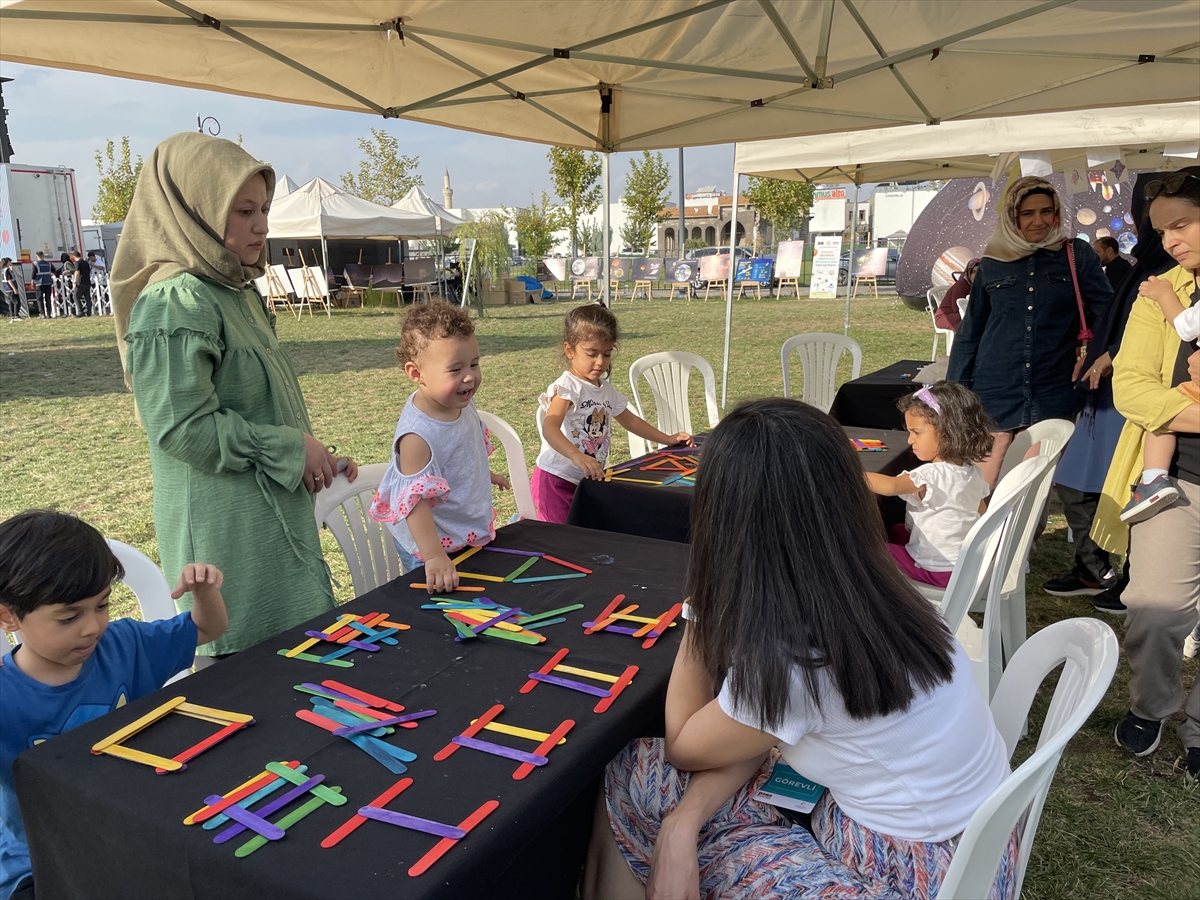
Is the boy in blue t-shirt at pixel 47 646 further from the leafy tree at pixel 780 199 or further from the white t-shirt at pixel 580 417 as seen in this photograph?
the leafy tree at pixel 780 199

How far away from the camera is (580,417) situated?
362cm

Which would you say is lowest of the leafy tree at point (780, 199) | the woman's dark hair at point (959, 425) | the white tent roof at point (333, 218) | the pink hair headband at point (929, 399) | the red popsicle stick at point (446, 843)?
the red popsicle stick at point (446, 843)

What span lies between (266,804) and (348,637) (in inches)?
22.1

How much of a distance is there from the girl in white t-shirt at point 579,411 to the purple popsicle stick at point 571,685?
187 cm

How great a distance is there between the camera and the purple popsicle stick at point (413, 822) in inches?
42.7

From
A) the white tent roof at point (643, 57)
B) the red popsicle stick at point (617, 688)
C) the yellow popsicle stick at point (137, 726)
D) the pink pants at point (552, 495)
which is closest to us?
the yellow popsicle stick at point (137, 726)

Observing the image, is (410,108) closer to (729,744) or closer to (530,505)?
(530,505)

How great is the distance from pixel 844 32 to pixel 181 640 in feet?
12.2

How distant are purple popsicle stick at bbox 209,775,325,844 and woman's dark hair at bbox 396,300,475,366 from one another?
1261 millimetres

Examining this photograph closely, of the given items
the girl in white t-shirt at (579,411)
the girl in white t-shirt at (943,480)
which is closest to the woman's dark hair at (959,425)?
the girl in white t-shirt at (943,480)

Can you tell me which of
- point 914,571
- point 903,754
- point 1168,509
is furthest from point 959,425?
point 903,754

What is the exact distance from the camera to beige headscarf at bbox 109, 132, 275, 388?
1982 mm

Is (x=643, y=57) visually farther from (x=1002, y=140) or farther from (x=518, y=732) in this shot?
(x=518, y=732)

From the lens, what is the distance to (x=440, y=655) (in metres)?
1.64
